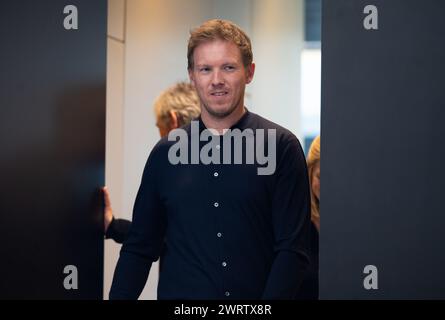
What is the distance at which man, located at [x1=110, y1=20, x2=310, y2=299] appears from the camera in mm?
2324

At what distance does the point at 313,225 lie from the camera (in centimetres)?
241

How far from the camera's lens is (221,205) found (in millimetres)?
2342

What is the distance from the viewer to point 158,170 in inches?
94.8

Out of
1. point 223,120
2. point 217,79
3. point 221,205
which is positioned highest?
point 217,79

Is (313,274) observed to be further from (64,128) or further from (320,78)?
(64,128)

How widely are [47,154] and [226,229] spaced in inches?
26.4

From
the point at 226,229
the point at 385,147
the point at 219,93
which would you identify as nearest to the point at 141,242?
the point at 226,229

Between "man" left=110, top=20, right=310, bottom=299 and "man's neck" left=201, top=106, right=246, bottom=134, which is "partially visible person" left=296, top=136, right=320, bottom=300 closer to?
"man" left=110, top=20, right=310, bottom=299

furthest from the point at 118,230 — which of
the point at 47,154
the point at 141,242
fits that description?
the point at 47,154

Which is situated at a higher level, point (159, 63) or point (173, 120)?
point (159, 63)

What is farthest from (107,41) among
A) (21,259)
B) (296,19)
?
(21,259)

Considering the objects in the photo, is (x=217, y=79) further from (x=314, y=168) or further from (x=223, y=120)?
(x=314, y=168)

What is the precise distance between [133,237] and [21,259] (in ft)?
1.34

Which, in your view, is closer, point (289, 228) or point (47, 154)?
point (289, 228)
